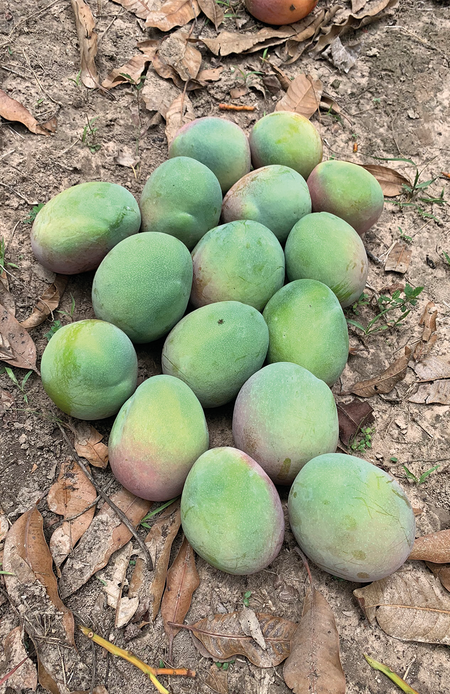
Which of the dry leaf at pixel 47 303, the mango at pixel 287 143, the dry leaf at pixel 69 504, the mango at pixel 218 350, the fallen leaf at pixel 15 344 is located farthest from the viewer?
the mango at pixel 287 143

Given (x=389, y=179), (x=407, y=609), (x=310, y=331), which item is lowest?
(x=407, y=609)

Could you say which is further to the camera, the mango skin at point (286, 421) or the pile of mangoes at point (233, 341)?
the mango skin at point (286, 421)

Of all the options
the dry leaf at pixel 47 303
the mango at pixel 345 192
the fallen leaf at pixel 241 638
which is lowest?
the fallen leaf at pixel 241 638

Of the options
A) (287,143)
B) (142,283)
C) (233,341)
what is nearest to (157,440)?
(233,341)

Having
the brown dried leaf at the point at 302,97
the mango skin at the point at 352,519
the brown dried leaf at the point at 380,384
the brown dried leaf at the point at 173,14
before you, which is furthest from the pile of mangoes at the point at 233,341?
the brown dried leaf at the point at 173,14

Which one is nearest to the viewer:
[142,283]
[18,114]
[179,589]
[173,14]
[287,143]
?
[179,589]

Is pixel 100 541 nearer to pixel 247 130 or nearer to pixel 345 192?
pixel 345 192

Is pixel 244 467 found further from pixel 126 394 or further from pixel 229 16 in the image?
pixel 229 16

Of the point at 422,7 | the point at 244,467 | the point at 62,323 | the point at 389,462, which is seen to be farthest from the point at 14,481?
the point at 422,7

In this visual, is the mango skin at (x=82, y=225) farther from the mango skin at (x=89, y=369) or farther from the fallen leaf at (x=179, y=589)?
the fallen leaf at (x=179, y=589)
